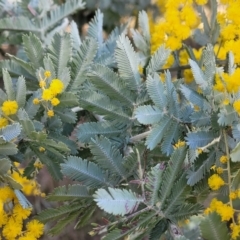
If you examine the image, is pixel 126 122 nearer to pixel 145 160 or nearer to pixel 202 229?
pixel 145 160

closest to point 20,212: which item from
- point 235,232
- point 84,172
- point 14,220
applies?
point 14,220

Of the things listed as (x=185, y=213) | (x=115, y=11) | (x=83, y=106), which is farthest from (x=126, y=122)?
(x=115, y=11)

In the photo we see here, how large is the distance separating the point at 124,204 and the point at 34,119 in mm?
257

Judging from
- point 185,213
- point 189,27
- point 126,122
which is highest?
point 189,27

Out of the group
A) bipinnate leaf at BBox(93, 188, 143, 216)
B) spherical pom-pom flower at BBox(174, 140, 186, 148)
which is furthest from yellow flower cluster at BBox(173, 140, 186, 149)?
bipinnate leaf at BBox(93, 188, 143, 216)

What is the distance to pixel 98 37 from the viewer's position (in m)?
1.03

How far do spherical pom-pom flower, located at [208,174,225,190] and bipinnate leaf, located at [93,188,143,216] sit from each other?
0.33 ft

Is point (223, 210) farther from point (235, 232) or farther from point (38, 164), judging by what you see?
point (38, 164)

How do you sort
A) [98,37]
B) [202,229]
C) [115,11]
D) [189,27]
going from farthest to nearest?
1. [115,11]
2. [98,37]
3. [189,27]
4. [202,229]

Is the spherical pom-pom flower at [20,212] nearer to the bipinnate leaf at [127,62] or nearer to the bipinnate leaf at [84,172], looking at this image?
the bipinnate leaf at [84,172]

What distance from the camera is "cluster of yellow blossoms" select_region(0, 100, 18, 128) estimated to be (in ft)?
2.53

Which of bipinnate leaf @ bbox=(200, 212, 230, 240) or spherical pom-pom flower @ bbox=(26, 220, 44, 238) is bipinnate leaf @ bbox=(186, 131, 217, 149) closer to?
bipinnate leaf @ bbox=(200, 212, 230, 240)

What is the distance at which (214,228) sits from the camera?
2.02 ft

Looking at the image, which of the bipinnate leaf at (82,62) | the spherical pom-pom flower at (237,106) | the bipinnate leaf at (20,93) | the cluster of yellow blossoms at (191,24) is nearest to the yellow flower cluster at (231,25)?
the cluster of yellow blossoms at (191,24)
